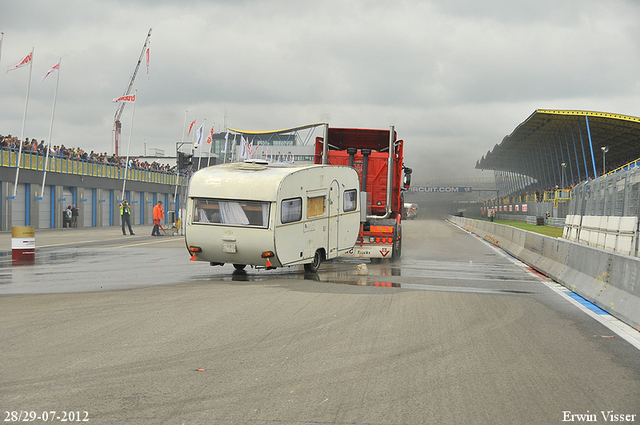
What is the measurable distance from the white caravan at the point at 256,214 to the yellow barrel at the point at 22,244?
698 cm

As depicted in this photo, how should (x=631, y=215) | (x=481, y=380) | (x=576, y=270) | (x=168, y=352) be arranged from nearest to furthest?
1. (x=481, y=380)
2. (x=168, y=352)
3. (x=576, y=270)
4. (x=631, y=215)

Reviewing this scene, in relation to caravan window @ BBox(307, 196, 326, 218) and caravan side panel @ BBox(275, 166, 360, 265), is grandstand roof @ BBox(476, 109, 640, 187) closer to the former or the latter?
caravan side panel @ BBox(275, 166, 360, 265)

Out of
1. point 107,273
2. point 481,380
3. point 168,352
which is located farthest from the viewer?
point 107,273

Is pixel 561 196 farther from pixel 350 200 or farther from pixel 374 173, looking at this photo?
pixel 350 200

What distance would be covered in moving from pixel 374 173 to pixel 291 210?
5.80 metres

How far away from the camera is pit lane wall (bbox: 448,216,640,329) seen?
9172mm

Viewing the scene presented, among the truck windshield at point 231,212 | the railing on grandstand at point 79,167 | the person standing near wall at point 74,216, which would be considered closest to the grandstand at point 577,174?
the truck windshield at point 231,212

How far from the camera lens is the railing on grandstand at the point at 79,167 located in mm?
38094

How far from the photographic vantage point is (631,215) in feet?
55.6

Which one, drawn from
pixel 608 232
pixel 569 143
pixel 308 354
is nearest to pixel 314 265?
pixel 308 354

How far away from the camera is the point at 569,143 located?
2926 inches

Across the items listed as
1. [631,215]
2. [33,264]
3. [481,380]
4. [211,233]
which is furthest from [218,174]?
[631,215]

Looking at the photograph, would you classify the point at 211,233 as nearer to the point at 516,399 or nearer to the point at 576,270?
the point at 576,270

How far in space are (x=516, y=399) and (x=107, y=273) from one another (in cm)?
1186
